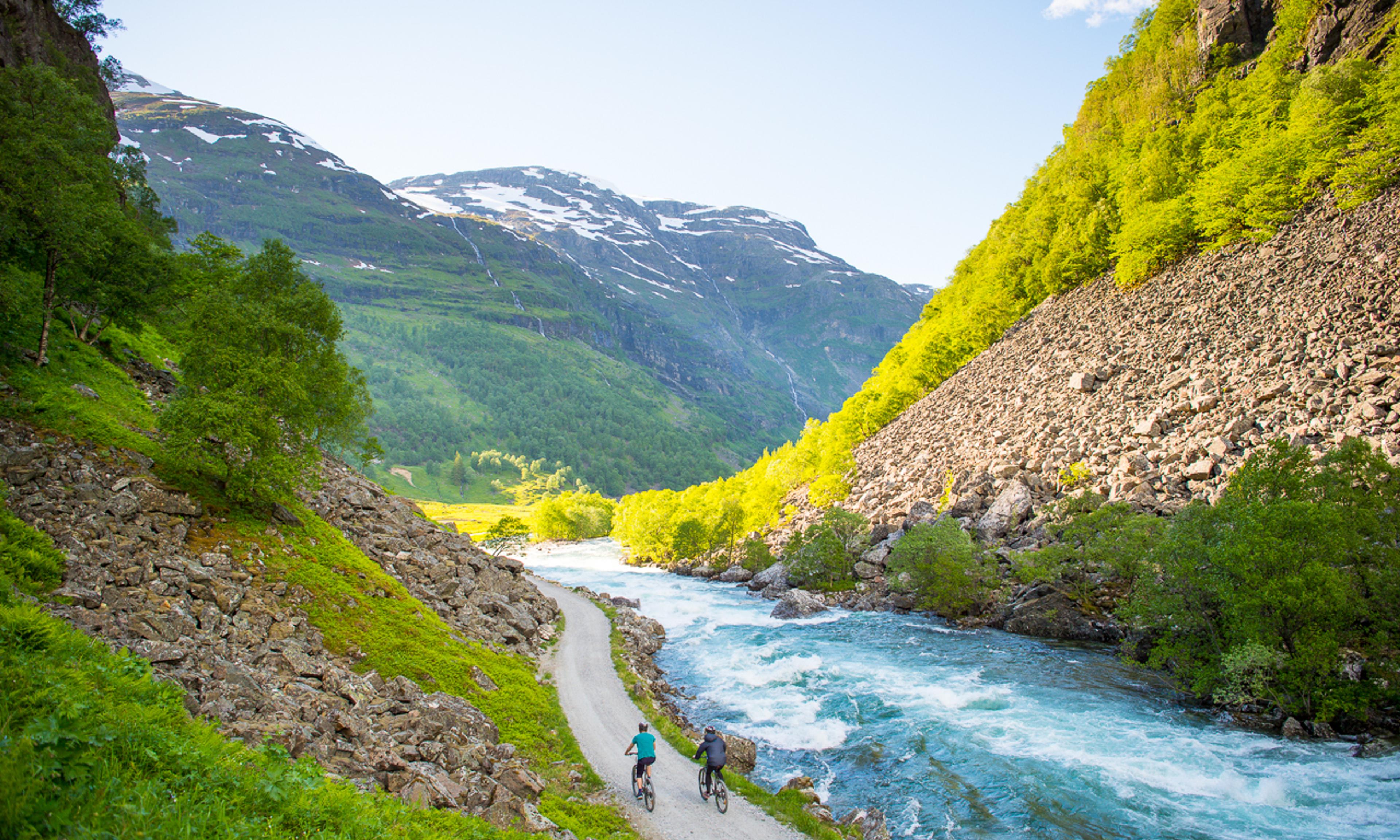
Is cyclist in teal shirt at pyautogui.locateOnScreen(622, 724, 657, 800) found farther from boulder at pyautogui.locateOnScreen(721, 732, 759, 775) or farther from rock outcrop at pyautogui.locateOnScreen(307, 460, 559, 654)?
rock outcrop at pyautogui.locateOnScreen(307, 460, 559, 654)

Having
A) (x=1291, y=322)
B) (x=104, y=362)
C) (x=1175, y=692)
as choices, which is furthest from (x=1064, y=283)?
(x=104, y=362)

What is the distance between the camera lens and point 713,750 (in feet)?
65.8

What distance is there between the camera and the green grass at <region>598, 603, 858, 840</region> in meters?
19.0

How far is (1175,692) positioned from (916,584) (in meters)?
19.4

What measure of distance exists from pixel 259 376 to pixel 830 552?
50433 millimetres

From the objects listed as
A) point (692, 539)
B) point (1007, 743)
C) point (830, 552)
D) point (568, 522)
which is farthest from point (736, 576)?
point (568, 522)

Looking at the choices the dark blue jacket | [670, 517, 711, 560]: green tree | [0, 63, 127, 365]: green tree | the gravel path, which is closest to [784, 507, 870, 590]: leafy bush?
[670, 517, 711, 560]: green tree

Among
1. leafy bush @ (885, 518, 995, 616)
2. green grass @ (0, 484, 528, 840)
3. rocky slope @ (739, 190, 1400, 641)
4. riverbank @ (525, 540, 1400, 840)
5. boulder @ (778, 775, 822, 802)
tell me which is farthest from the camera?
leafy bush @ (885, 518, 995, 616)

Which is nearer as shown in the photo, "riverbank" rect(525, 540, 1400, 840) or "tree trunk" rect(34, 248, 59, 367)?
Answer: "riverbank" rect(525, 540, 1400, 840)

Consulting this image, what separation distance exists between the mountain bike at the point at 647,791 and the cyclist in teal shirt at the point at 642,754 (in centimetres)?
2

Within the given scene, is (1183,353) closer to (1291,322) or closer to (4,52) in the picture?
(1291,322)

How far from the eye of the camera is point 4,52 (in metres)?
31.6

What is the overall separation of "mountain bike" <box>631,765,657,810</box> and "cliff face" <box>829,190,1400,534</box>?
3924 cm

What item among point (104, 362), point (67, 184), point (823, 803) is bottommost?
point (823, 803)
